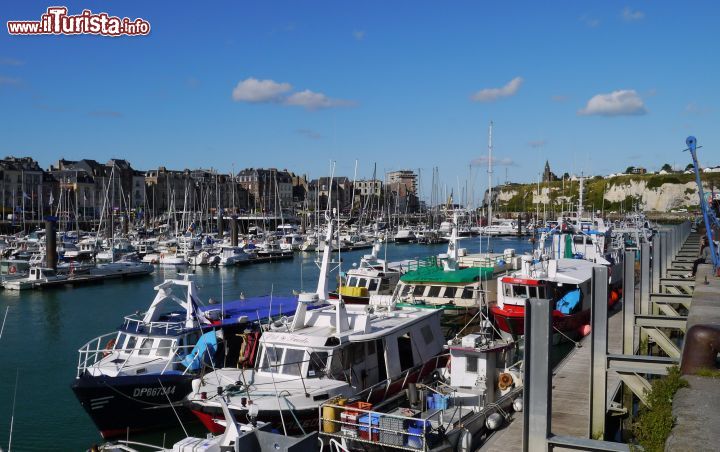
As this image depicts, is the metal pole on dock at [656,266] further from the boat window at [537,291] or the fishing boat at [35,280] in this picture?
the fishing boat at [35,280]

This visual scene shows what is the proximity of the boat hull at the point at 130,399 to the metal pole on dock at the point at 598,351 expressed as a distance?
1258 cm

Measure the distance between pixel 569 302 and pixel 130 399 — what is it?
21.1 metres

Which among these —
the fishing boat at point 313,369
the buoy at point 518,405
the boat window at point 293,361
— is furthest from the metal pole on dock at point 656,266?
the boat window at point 293,361

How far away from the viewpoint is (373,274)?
3866cm

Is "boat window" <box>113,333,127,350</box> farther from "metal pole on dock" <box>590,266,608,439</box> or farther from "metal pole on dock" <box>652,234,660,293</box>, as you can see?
"metal pole on dock" <box>652,234,660,293</box>

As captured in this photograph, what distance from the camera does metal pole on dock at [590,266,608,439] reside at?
1204 centimetres

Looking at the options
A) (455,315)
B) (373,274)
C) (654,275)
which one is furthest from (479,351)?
(373,274)

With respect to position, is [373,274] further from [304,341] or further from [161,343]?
[304,341]

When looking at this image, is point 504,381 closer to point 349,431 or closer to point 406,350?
point 406,350

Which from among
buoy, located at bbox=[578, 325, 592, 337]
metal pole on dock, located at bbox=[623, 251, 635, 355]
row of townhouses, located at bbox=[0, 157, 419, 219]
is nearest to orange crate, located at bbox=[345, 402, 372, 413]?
metal pole on dock, located at bbox=[623, 251, 635, 355]

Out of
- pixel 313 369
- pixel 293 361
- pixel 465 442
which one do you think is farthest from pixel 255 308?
pixel 465 442

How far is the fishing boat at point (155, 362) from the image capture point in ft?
68.1

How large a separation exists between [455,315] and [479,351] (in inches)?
514

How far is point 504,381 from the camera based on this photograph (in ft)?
64.2
